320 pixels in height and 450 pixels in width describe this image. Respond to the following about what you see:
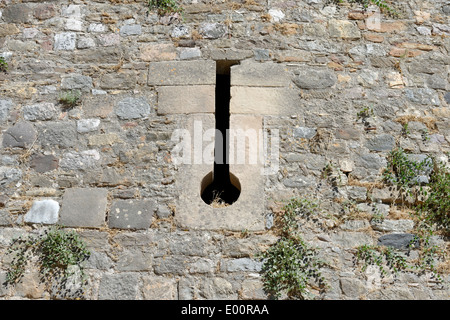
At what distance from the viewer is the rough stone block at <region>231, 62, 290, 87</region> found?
3607 mm

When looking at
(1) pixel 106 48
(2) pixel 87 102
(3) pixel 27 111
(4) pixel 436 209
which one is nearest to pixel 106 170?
(2) pixel 87 102

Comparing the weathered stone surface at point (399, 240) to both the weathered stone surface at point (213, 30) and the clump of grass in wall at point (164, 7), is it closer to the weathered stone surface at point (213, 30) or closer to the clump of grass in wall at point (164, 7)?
the weathered stone surface at point (213, 30)

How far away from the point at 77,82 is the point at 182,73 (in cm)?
90

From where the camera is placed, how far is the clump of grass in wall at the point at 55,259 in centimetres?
302

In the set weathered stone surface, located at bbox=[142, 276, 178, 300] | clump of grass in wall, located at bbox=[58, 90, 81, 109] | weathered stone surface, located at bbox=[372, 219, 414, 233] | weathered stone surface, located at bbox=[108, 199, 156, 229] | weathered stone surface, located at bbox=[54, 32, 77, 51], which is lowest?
weathered stone surface, located at bbox=[142, 276, 178, 300]

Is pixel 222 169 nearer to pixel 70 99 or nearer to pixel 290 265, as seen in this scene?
pixel 290 265

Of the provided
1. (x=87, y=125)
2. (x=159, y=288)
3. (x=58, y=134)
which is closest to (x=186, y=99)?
(x=87, y=125)

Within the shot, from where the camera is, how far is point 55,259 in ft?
10.0

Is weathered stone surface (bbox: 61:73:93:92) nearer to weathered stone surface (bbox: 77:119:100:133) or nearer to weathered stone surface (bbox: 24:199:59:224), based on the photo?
weathered stone surface (bbox: 77:119:100:133)

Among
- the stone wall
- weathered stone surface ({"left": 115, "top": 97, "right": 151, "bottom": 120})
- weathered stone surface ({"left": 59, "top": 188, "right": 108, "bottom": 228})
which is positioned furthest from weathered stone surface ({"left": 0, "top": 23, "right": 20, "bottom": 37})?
weathered stone surface ({"left": 59, "top": 188, "right": 108, "bottom": 228})

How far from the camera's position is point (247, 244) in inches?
123

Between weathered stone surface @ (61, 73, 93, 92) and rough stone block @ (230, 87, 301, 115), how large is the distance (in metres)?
1.23
